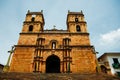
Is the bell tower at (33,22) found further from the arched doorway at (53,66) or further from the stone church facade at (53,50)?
the arched doorway at (53,66)

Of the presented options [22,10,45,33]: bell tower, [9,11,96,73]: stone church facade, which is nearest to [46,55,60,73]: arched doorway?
[9,11,96,73]: stone church facade

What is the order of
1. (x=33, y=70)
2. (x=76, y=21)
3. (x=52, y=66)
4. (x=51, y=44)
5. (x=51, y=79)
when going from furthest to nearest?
(x=76, y=21)
(x=52, y=66)
(x=51, y=44)
(x=33, y=70)
(x=51, y=79)

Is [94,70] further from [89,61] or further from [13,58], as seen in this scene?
[13,58]

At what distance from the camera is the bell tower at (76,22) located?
1047 inches

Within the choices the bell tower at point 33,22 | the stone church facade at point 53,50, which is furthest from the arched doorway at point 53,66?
the bell tower at point 33,22

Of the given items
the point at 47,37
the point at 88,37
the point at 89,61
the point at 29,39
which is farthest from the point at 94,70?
the point at 29,39

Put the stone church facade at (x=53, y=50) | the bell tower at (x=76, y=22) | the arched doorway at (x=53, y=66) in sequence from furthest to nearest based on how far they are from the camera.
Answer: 1. the bell tower at (x=76, y=22)
2. the arched doorway at (x=53, y=66)
3. the stone church facade at (x=53, y=50)

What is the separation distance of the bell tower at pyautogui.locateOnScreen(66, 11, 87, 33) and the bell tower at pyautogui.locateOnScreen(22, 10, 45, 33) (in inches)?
230

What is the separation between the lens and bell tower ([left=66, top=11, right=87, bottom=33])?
87.2ft

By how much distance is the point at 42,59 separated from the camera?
2208cm

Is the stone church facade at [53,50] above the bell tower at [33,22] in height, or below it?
below

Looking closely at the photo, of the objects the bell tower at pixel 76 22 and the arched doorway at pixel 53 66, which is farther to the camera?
the bell tower at pixel 76 22

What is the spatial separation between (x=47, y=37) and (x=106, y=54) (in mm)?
13016

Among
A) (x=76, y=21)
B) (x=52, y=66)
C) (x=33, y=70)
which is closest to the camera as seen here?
(x=33, y=70)
